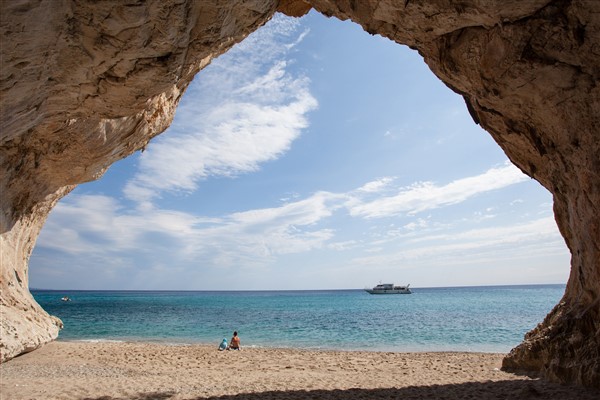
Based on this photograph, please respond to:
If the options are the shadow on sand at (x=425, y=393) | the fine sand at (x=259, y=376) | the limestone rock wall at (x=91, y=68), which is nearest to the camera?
the limestone rock wall at (x=91, y=68)

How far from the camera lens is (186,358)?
47.3 ft

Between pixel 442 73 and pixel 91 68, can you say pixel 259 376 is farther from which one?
pixel 442 73

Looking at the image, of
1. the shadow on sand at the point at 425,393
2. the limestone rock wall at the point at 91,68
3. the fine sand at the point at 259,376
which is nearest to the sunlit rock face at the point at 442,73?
the limestone rock wall at the point at 91,68

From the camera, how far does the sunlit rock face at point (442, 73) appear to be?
5.30m

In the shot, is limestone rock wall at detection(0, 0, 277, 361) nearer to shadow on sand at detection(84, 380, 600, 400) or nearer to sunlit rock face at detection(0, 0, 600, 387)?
sunlit rock face at detection(0, 0, 600, 387)

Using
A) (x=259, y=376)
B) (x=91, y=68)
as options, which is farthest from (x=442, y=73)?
(x=259, y=376)

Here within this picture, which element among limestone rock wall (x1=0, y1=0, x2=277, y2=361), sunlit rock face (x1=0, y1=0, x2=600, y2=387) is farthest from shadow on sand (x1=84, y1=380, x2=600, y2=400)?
limestone rock wall (x1=0, y1=0, x2=277, y2=361)

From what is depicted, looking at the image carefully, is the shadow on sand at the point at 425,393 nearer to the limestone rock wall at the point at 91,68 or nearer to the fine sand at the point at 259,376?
the fine sand at the point at 259,376

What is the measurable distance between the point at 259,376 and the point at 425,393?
5091 millimetres

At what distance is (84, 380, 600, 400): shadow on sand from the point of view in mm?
7768

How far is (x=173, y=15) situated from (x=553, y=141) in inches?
353

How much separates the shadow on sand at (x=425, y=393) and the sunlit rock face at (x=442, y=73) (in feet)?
2.94

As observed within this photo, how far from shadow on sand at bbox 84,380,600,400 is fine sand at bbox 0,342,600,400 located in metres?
0.02

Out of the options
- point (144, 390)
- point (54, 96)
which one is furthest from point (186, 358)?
Answer: point (54, 96)
